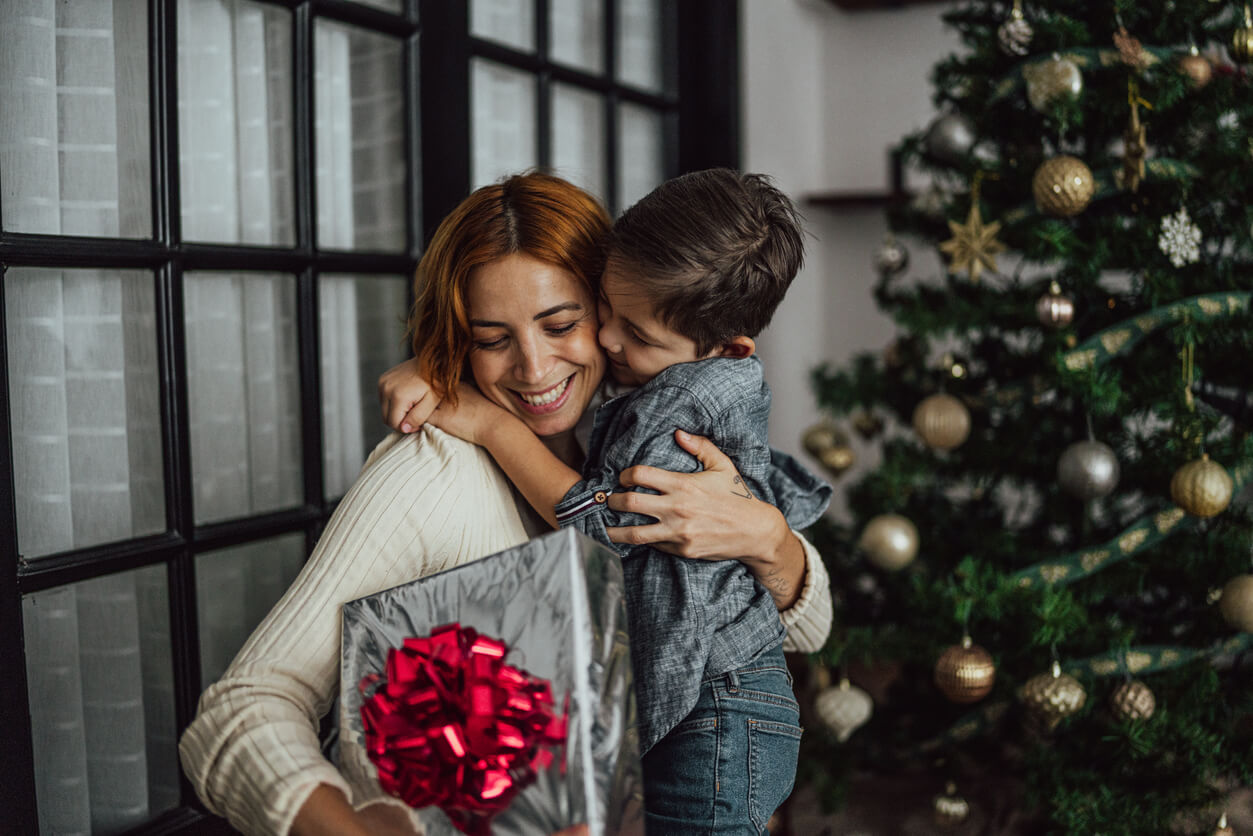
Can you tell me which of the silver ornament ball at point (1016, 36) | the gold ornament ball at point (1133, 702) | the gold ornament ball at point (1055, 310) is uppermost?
the silver ornament ball at point (1016, 36)

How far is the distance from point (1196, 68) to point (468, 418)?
1.40 m

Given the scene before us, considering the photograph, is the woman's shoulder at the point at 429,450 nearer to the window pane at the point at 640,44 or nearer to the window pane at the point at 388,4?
the window pane at the point at 388,4

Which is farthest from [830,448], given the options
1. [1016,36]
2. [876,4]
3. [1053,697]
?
[876,4]

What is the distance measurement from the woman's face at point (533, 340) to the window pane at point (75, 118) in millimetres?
648

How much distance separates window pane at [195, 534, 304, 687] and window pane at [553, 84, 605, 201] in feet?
3.79

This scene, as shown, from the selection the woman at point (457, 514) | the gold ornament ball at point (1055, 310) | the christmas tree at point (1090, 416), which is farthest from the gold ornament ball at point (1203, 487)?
the woman at point (457, 514)

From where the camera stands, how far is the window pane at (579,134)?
2.41 m

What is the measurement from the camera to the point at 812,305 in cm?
333

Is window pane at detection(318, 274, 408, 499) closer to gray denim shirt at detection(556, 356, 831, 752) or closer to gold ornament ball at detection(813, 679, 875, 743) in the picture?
gray denim shirt at detection(556, 356, 831, 752)

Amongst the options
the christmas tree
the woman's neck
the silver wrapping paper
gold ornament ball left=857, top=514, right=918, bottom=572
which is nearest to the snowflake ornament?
the christmas tree

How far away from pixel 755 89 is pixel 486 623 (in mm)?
2454

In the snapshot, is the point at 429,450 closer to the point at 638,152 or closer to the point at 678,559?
the point at 678,559

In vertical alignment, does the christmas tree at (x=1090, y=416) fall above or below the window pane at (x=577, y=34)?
below

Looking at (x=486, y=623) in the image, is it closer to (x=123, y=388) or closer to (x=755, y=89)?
(x=123, y=388)
